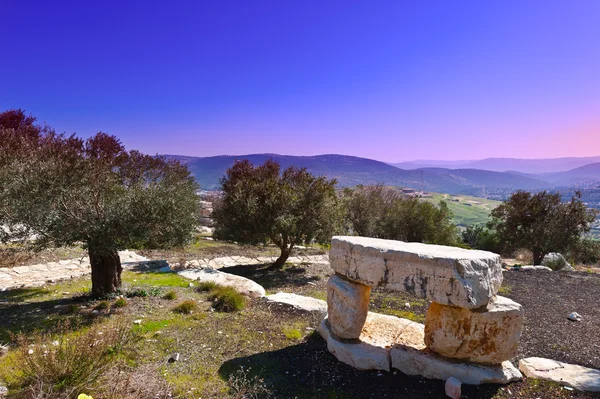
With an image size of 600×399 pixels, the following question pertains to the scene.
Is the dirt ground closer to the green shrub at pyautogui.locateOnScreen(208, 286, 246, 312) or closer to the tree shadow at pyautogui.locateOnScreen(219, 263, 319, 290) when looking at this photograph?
the green shrub at pyautogui.locateOnScreen(208, 286, 246, 312)

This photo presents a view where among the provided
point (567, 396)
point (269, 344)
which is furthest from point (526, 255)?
point (269, 344)

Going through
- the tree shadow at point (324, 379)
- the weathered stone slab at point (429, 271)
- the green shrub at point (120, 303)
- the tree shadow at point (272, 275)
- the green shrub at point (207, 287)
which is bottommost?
the tree shadow at point (272, 275)

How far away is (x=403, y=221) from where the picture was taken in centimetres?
3250

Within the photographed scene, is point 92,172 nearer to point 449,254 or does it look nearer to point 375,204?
point 449,254

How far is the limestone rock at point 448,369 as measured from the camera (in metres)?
7.38

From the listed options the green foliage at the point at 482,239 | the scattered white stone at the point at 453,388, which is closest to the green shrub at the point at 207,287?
the scattered white stone at the point at 453,388

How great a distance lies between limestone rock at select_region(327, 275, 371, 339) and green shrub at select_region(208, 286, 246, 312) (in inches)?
166

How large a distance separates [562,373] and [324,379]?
5.92m

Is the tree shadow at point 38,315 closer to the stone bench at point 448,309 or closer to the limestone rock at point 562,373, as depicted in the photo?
the stone bench at point 448,309

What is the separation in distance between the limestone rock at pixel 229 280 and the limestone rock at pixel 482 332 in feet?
26.1

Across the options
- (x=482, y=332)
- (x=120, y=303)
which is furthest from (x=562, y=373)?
(x=120, y=303)

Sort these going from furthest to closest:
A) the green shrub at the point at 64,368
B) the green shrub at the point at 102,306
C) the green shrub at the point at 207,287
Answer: the green shrub at the point at 207,287 → the green shrub at the point at 102,306 → the green shrub at the point at 64,368

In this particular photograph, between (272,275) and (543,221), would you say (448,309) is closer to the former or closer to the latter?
(272,275)

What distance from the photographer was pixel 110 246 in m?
10.0
